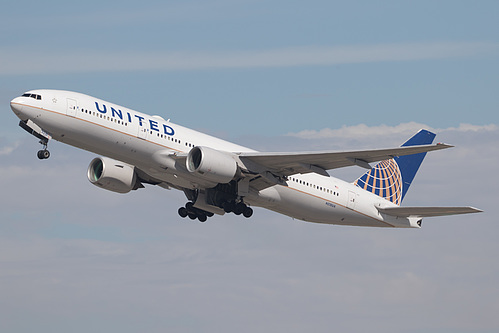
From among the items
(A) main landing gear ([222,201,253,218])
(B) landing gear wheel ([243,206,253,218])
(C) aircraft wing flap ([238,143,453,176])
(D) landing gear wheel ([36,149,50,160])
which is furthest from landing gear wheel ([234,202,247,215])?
(D) landing gear wheel ([36,149,50,160])

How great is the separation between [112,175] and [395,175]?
57.8 feet

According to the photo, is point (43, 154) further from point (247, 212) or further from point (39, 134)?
point (247, 212)

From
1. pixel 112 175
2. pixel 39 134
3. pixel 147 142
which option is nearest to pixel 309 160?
pixel 147 142

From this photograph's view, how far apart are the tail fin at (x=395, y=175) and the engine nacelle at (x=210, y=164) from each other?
35.6ft

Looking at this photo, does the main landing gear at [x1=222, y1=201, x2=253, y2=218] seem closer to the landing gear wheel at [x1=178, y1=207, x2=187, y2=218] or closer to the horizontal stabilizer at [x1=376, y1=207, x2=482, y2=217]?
the landing gear wheel at [x1=178, y1=207, x2=187, y2=218]

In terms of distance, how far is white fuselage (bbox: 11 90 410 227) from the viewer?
130 feet

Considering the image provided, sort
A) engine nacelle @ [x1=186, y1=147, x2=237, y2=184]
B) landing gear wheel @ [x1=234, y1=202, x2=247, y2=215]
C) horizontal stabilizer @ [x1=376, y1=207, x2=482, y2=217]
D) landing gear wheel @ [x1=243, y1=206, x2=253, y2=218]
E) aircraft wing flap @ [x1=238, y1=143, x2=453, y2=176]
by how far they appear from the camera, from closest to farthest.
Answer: aircraft wing flap @ [x1=238, y1=143, x2=453, y2=176]
engine nacelle @ [x1=186, y1=147, x2=237, y2=184]
horizontal stabilizer @ [x1=376, y1=207, x2=482, y2=217]
landing gear wheel @ [x1=234, y1=202, x2=247, y2=215]
landing gear wheel @ [x1=243, y1=206, x2=253, y2=218]

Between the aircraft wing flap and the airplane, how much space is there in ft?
0.16

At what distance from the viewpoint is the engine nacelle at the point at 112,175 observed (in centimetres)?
4578

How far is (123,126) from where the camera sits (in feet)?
133

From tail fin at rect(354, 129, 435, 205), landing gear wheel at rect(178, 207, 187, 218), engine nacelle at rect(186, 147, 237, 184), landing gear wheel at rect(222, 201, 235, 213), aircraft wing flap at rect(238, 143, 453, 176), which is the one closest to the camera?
aircraft wing flap at rect(238, 143, 453, 176)

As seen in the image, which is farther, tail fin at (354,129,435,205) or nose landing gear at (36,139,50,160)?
tail fin at (354,129,435,205)

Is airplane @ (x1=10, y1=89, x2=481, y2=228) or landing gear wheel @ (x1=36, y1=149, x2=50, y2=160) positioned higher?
airplane @ (x1=10, y1=89, x2=481, y2=228)

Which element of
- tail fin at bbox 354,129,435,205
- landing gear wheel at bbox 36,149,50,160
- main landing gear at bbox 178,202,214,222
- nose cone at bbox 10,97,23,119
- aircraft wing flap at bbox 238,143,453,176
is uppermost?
tail fin at bbox 354,129,435,205
